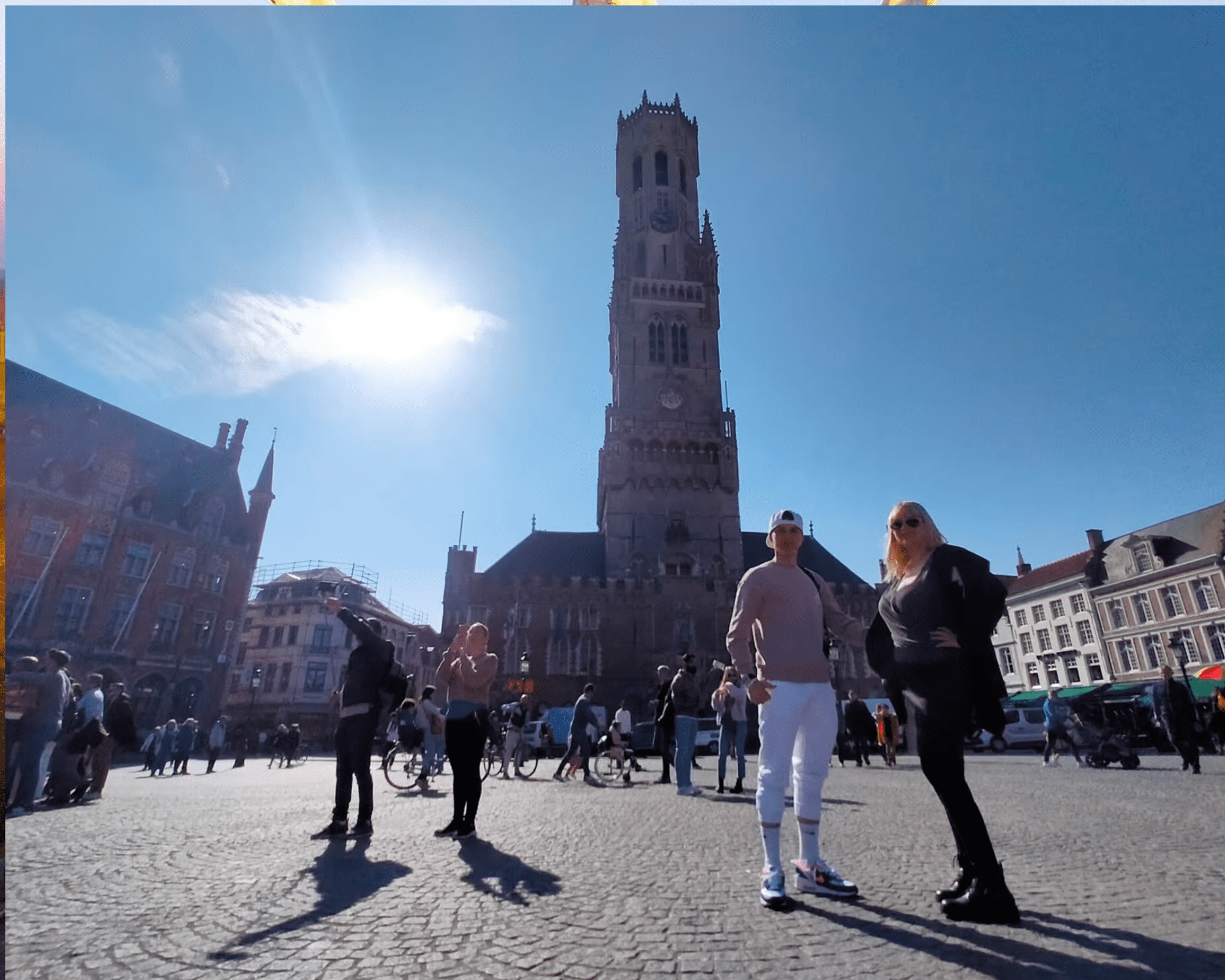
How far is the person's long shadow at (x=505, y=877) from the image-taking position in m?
3.07

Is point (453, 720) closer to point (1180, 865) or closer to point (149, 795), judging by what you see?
point (1180, 865)

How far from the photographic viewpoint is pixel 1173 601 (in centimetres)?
3241

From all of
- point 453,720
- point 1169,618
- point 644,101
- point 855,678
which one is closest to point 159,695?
point 453,720

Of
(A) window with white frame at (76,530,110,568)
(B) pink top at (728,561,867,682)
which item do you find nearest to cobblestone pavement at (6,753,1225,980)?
(B) pink top at (728,561,867,682)

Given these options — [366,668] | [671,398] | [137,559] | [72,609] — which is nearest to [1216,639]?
[671,398]

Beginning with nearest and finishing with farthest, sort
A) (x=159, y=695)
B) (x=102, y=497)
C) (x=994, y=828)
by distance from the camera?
(x=994, y=828) → (x=102, y=497) → (x=159, y=695)

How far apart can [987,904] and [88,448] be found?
93.2 feet

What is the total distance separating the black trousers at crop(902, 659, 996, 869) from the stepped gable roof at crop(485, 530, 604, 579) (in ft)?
117

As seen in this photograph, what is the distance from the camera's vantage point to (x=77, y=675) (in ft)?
78.2

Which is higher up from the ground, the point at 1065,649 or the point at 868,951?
the point at 1065,649

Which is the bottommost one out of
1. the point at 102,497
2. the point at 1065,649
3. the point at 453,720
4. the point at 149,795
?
the point at 149,795

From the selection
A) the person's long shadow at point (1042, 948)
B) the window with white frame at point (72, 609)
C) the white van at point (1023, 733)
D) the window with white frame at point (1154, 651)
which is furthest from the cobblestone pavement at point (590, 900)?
the window with white frame at point (1154, 651)

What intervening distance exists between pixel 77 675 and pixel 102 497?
751 cm

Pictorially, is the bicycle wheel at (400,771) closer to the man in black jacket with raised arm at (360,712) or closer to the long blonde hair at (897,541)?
the man in black jacket with raised arm at (360,712)
